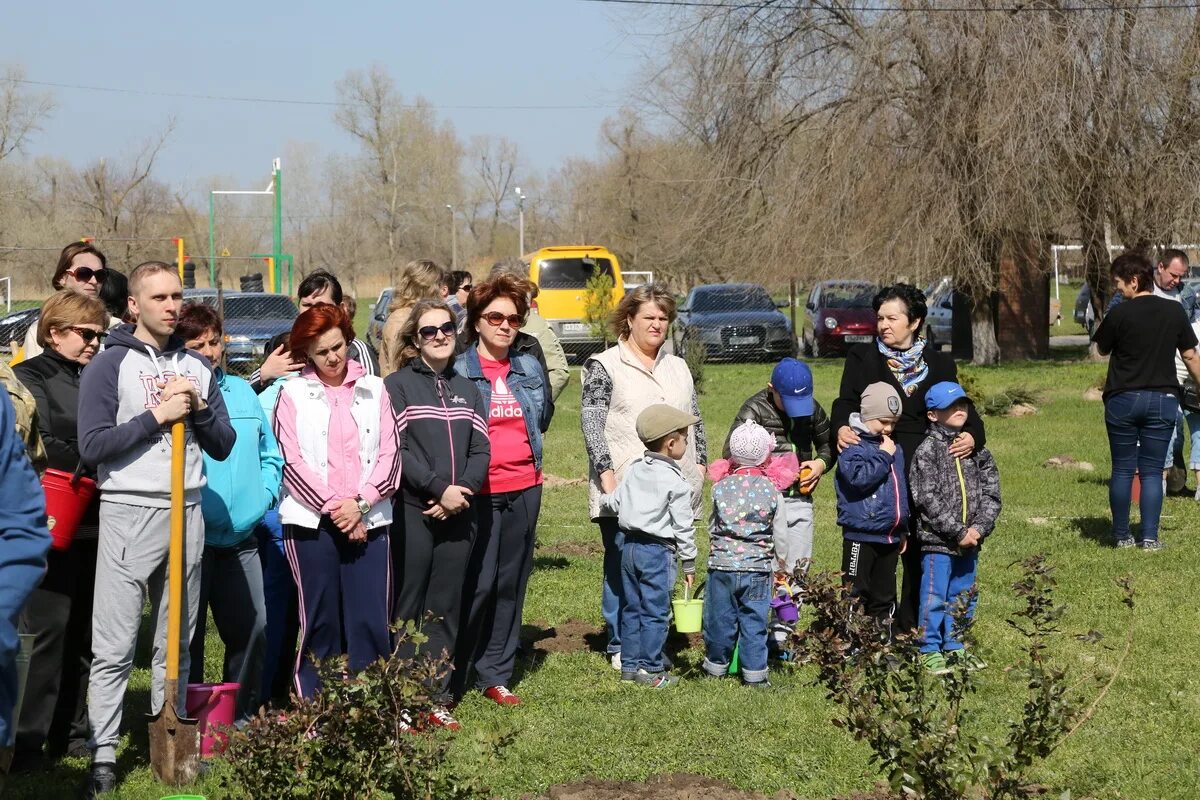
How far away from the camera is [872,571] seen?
6898 millimetres

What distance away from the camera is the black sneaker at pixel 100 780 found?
16.6 feet

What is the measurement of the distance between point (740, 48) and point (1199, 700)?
70.8 ft

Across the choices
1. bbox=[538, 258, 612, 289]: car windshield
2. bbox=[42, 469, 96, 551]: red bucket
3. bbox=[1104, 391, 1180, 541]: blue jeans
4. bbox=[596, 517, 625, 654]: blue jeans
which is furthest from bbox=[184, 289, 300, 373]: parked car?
bbox=[42, 469, 96, 551]: red bucket

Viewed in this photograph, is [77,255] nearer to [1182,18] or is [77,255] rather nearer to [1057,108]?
[1057,108]

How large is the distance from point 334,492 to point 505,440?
1.09m

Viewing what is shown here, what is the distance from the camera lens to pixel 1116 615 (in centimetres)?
779

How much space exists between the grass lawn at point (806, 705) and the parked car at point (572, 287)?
16395mm

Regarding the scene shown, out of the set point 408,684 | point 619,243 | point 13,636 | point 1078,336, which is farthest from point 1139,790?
point 619,243

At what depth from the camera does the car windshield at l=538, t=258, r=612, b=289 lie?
28.3 metres

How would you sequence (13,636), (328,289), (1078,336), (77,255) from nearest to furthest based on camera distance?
(13,636)
(77,255)
(328,289)
(1078,336)

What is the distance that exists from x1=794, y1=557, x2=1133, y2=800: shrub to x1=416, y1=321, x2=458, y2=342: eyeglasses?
2276 mm

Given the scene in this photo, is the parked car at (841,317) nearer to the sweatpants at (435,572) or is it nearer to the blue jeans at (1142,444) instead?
the blue jeans at (1142,444)

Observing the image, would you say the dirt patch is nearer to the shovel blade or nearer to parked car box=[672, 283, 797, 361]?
the shovel blade

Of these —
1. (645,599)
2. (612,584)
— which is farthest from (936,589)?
(612,584)
